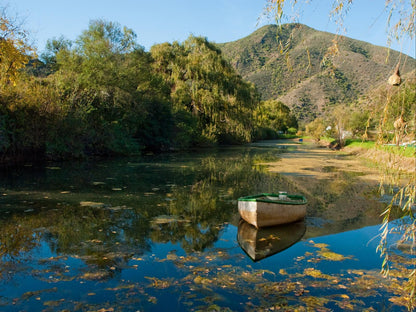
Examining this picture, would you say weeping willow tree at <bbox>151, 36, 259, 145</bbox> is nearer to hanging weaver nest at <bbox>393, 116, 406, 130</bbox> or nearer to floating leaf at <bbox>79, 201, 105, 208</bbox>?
floating leaf at <bbox>79, 201, 105, 208</bbox>

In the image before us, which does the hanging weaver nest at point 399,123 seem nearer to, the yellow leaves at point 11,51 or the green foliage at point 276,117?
the yellow leaves at point 11,51

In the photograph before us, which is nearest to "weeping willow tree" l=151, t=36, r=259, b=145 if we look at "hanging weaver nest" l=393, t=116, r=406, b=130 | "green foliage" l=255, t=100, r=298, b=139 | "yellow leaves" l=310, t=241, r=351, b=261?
"yellow leaves" l=310, t=241, r=351, b=261

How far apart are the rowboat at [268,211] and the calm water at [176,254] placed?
0.28 m

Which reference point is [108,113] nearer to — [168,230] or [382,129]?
[168,230]

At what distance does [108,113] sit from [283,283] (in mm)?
22464

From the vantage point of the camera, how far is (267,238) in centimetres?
707

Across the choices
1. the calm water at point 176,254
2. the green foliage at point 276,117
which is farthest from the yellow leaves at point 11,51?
the green foliage at point 276,117

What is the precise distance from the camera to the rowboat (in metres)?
7.46

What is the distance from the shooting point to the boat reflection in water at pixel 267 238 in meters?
6.33

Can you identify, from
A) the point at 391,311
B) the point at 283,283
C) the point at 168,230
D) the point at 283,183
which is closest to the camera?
the point at 391,311

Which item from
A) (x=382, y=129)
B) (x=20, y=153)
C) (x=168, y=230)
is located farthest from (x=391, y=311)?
(x=20, y=153)

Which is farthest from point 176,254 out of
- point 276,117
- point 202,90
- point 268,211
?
point 276,117

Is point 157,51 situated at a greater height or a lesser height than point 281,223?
greater

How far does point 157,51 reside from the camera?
110 ft
